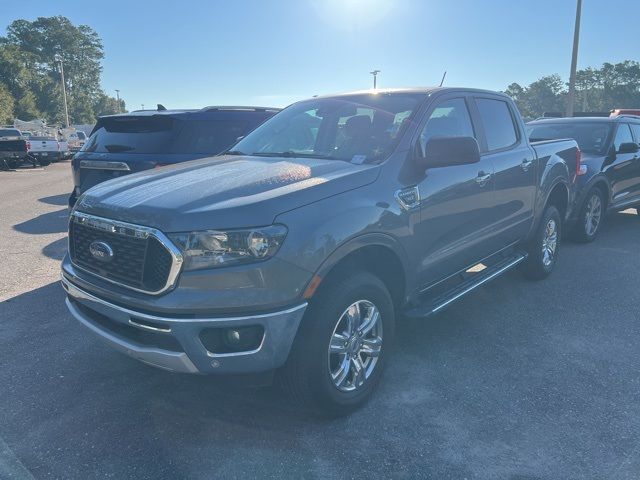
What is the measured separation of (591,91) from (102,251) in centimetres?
11367

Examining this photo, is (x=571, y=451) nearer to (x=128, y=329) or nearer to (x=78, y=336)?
(x=128, y=329)

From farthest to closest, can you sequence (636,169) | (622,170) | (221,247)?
1. (636,169)
2. (622,170)
3. (221,247)

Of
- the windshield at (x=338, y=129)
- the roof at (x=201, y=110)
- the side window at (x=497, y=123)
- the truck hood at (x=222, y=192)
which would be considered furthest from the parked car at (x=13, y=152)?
the side window at (x=497, y=123)

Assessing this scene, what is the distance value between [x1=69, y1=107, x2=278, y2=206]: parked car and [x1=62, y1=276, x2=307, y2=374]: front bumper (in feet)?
11.7

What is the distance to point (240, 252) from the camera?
8.16ft

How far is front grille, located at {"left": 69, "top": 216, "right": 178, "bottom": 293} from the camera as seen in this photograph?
254cm

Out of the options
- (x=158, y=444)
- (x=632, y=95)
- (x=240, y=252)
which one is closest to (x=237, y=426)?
(x=158, y=444)

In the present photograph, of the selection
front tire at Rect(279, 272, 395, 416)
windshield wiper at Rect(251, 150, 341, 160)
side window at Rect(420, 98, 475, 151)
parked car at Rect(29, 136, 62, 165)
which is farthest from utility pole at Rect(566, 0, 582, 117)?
parked car at Rect(29, 136, 62, 165)

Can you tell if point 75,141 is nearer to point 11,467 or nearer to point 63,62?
point 11,467

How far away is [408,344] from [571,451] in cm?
152

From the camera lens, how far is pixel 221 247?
2.49 meters

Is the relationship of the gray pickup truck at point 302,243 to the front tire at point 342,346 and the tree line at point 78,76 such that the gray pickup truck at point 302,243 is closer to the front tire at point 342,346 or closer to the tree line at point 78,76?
the front tire at point 342,346

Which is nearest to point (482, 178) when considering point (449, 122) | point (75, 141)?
Answer: point (449, 122)

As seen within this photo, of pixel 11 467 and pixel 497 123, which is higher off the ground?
pixel 497 123
